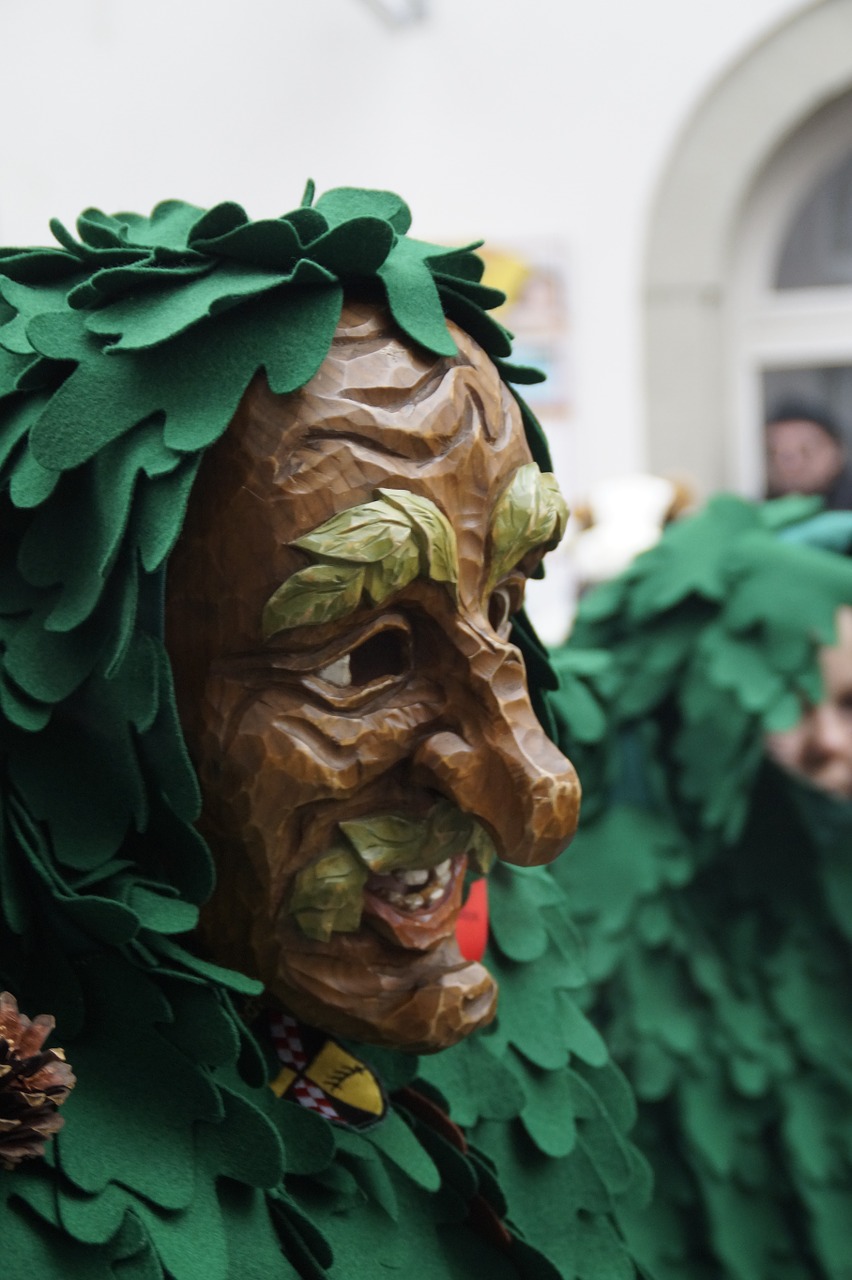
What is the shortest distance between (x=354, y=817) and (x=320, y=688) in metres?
0.07

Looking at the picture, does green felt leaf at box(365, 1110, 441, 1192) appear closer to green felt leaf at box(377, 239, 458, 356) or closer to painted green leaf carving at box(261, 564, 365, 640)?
painted green leaf carving at box(261, 564, 365, 640)

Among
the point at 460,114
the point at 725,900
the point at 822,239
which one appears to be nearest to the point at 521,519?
the point at 725,900

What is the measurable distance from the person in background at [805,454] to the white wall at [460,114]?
0.41 meters

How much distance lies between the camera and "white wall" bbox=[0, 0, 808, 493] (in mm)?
4141

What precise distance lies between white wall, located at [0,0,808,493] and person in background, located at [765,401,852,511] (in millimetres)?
407

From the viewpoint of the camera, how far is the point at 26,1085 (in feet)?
2.48

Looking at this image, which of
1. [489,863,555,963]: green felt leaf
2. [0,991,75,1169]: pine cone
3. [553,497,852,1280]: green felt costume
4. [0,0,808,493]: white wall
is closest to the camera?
[0,991,75,1169]: pine cone

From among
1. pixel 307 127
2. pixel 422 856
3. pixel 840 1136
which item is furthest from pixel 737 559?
pixel 307 127

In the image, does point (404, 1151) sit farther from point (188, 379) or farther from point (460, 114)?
point (460, 114)

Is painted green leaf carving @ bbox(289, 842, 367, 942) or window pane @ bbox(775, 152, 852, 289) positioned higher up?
painted green leaf carving @ bbox(289, 842, 367, 942)

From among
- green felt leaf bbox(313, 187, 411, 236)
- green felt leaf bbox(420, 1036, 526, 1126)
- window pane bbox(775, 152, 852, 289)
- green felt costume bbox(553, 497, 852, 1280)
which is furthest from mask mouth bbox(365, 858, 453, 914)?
window pane bbox(775, 152, 852, 289)

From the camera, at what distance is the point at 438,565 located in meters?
0.85

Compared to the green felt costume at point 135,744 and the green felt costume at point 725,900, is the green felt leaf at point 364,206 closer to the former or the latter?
the green felt costume at point 135,744

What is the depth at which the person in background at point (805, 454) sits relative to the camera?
428 centimetres
